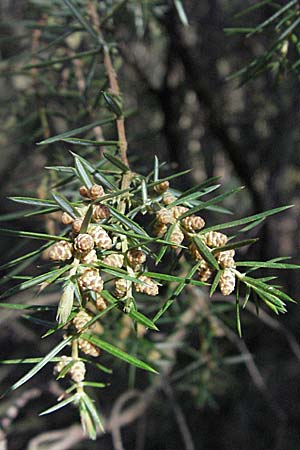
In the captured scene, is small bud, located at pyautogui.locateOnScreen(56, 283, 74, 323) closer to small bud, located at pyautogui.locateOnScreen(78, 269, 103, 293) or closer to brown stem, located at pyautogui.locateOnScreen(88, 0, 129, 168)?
small bud, located at pyautogui.locateOnScreen(78, 269, 103, 293)

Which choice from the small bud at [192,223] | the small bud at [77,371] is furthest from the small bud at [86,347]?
the small bud at [192,223]

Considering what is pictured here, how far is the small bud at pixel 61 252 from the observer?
0.34 m

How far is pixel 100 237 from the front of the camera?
33 centimetres

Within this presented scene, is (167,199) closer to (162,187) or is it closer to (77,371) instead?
(162,187)

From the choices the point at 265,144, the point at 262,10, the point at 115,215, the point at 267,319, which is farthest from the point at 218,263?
the point at 262,10

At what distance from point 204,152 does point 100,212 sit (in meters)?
0.81

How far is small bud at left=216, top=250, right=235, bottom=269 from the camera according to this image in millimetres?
351

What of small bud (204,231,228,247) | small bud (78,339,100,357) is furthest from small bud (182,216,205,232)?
small bud (78,339,100,357)

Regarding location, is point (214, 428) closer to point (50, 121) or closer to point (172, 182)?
point (172, 182)

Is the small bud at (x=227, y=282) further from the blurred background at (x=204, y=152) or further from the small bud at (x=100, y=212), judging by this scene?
the blurred background at (x=204, y=152)

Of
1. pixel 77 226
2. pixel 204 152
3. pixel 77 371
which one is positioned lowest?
pixel 204 152

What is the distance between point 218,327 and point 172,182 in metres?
0.34

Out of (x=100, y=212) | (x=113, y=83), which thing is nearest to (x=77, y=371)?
(x=100, y=212)

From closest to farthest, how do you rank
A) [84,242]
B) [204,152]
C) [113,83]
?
[84,242]
[113,83]
[204,152]
